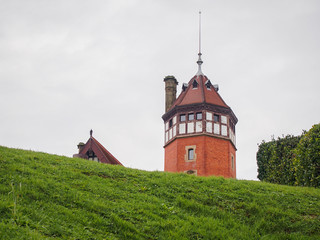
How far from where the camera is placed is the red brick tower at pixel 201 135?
30922mm

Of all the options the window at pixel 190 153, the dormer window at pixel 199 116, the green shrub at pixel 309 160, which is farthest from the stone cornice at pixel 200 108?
the green shrub at pixel 309 160

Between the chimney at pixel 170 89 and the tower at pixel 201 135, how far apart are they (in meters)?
1.78

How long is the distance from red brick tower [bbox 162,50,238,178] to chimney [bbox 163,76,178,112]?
1.77m

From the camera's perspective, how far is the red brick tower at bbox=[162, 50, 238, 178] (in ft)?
101

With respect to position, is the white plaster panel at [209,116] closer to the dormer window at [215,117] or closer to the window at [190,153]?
the dormer window at [215,117]

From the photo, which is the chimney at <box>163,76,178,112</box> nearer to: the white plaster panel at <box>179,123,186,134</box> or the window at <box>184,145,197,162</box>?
the white plaster panel at <box>179,123,186,134</box>

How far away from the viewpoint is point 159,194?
1476 centimetres

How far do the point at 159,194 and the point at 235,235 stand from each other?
375cm

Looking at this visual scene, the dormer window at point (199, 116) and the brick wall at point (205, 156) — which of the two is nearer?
the brick wall at point (205, 156)

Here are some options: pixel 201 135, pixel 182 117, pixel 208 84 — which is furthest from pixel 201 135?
pixel 208 84

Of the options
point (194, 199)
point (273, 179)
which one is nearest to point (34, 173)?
point (194, 199)

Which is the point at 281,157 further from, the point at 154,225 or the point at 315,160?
the point at 154,225

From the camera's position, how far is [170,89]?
3731cm

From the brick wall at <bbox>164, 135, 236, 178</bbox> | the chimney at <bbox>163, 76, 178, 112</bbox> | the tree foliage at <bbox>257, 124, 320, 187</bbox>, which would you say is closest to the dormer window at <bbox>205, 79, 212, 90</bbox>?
the chimney at <bbox>163, 76, 178, 112</bbox>
